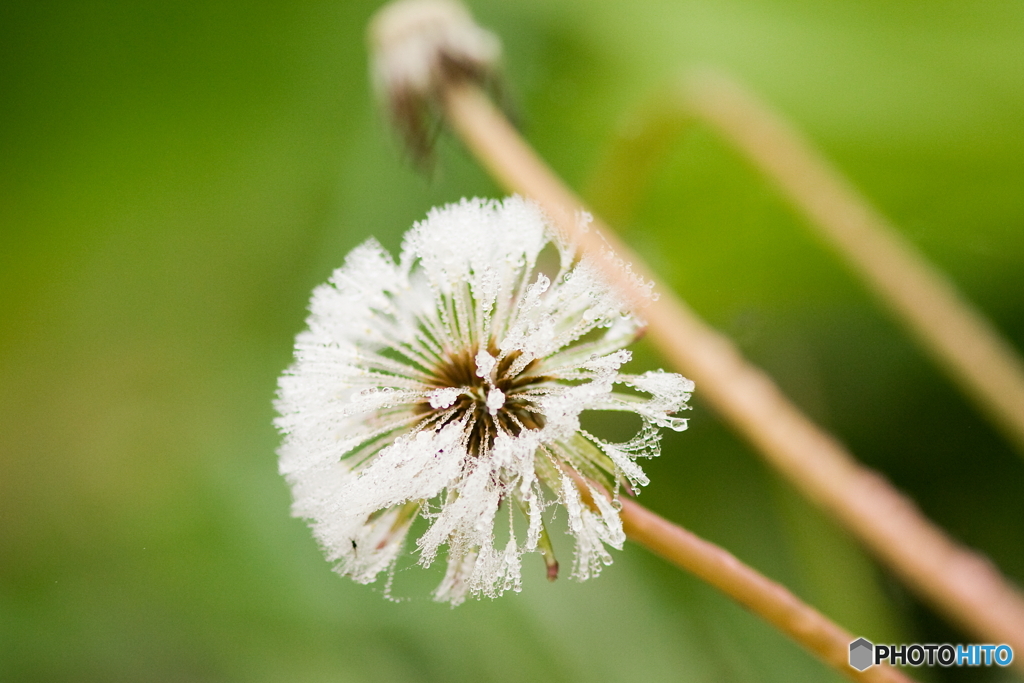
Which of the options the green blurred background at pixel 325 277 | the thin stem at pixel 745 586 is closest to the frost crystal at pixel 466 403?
the thin stem at pixel 745 586

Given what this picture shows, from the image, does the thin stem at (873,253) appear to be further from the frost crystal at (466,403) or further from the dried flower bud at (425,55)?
the frost crystal at (466,403)

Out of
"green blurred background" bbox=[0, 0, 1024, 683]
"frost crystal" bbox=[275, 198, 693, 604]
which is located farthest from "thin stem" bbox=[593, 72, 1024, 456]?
"frost crystal" bbox=[275, 198, 693, 604]

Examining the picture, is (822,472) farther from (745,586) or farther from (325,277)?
(325,277)

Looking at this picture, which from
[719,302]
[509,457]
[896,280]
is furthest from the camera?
[719,302]

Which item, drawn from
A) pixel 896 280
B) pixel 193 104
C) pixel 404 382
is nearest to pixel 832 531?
pixel 896 280

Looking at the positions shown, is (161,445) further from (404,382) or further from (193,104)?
(404,382)

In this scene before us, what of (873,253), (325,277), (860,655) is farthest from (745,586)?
(325,277)
